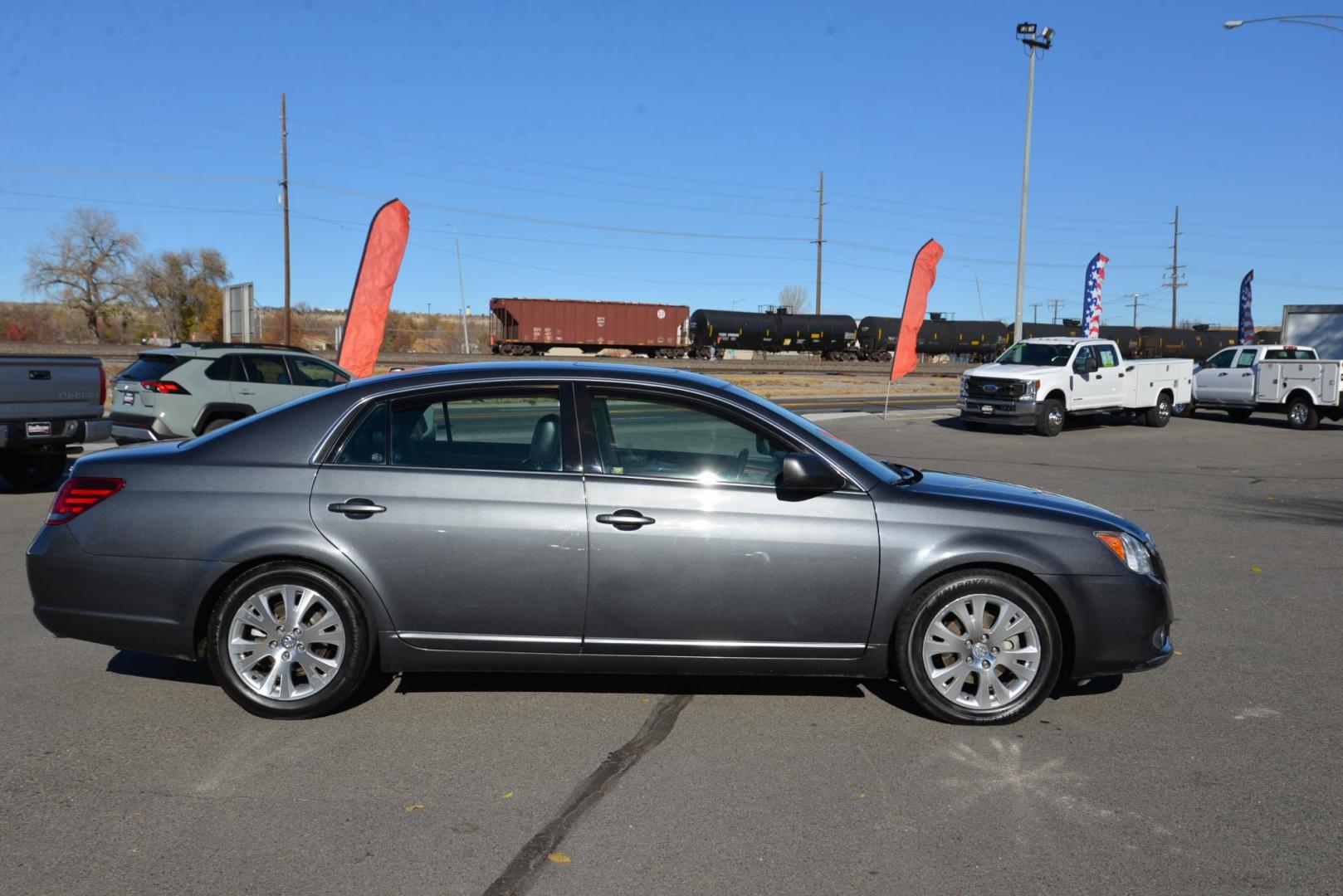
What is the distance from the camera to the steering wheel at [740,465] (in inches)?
197

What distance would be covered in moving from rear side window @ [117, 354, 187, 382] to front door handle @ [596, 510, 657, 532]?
10627mm

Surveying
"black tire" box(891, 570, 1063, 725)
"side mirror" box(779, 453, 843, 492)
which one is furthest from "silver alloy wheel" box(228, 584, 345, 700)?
"black tire" box(891, 570, 1063, 725)

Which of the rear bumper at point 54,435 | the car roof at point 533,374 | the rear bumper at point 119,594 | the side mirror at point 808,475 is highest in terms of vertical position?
the car roof at point 533,374

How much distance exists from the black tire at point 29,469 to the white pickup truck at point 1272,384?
78.4ft

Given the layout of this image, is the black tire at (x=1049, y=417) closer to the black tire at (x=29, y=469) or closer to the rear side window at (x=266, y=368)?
the rear side window at (x=266, y=368)

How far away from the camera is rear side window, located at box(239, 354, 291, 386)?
14320mm

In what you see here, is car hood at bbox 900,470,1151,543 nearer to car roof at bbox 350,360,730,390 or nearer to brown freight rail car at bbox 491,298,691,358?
car roof at bbox 350,360,730,390

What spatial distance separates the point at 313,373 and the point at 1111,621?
12.8 metres

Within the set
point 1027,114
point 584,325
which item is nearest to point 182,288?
point 584,325

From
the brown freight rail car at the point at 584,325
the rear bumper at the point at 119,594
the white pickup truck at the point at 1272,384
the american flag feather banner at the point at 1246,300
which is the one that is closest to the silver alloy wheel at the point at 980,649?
the rear bumper at the point at 119,594

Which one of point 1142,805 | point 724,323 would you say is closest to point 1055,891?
point 1142,805

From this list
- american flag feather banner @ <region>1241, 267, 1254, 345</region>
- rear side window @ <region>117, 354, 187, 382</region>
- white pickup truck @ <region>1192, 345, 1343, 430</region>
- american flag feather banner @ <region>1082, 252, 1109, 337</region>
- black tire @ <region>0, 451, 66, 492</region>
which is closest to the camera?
black tire @ <region>0, 451, 66, 492</region>

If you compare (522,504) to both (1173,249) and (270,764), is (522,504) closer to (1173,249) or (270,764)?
(270,764)

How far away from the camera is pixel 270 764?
4422mm
